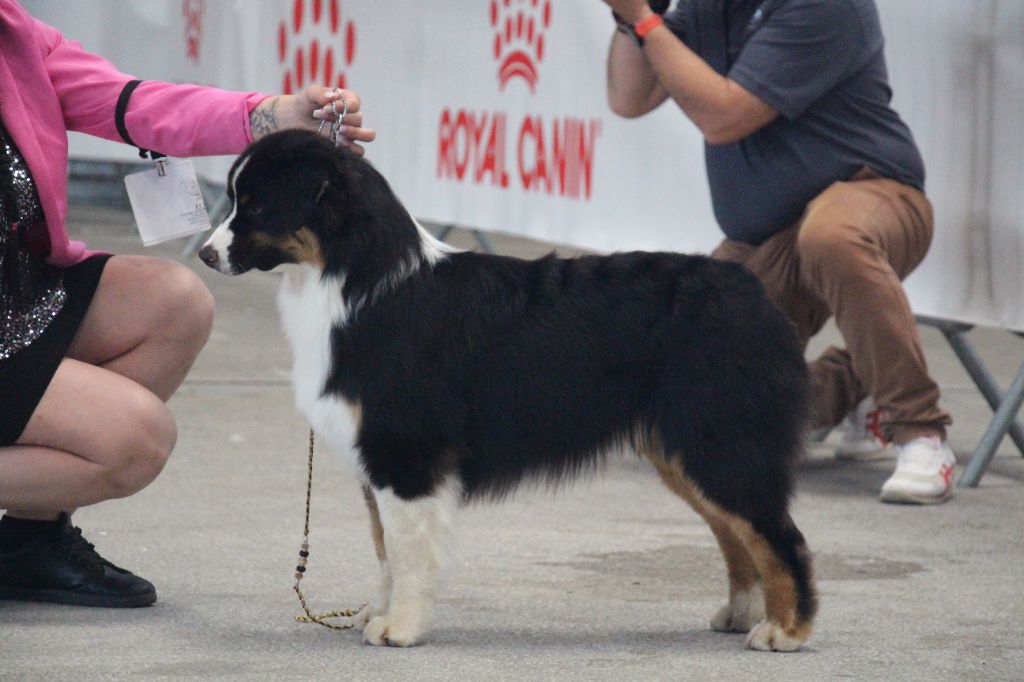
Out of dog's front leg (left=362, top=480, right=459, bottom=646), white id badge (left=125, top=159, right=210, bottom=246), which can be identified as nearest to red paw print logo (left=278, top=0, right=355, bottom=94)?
white id badge (left=125, top=159, right=210, bottom=246)

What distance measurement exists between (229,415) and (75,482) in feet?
7.01

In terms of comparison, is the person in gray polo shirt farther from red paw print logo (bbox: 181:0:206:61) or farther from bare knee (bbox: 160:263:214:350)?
red paw print logo (bbox: 181:0:206:61)

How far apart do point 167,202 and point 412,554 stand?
97 centimetres

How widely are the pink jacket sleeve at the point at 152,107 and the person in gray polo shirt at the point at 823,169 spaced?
4.67 feet

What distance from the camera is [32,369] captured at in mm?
2816

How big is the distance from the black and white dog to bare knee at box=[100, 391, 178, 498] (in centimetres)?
35

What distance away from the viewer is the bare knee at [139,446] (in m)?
2.87

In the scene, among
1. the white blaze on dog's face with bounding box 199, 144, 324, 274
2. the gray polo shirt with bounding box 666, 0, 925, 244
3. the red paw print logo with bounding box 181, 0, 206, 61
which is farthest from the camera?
the red paw print logo with bounding box 181, 0, 206, 61

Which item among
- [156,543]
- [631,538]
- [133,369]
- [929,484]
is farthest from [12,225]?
[929,484]

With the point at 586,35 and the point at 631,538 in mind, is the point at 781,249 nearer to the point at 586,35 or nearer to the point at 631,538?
the point at 631,538

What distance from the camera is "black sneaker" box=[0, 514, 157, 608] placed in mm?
2965

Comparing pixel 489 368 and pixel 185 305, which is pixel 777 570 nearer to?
pixel 489 368

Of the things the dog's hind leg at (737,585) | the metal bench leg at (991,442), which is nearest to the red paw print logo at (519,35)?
the metal bench leg at (991,442)

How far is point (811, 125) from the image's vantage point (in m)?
4.08
